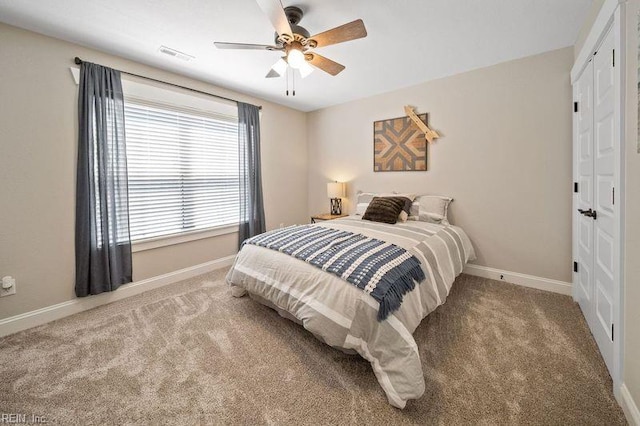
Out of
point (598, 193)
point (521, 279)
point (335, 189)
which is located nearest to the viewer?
point (598, 193)

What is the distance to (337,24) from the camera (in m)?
2.20

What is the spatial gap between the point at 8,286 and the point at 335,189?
362 cm

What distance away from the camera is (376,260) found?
6.04 feet

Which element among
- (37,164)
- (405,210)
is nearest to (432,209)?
(405,210)

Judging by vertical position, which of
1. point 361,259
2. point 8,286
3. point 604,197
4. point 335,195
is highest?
point 335,195

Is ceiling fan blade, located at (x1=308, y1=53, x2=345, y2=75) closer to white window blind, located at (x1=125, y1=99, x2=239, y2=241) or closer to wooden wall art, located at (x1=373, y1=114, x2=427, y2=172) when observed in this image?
wooden wall art, located at (x1=373, y1=114, x2=427, y2=172)

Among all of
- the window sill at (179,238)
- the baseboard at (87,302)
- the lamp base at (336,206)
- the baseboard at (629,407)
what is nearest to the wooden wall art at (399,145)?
the lamp base at (336,206)

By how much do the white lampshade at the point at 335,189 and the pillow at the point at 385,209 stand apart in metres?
1.05

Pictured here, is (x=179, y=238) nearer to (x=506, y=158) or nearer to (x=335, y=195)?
(x=335, y=195)

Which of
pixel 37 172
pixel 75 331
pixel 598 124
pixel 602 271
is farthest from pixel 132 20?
pixel 602 271

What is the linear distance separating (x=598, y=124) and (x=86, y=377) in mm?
3757

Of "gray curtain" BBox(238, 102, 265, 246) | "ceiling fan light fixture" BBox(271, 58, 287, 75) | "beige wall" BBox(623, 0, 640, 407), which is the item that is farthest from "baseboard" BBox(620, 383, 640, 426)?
"gray curtain" BBox(238, 102, 265, 246)

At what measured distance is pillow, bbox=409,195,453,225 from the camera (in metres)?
3.19

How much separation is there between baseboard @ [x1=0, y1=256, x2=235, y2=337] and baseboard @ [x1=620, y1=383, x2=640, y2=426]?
12.4 ft
